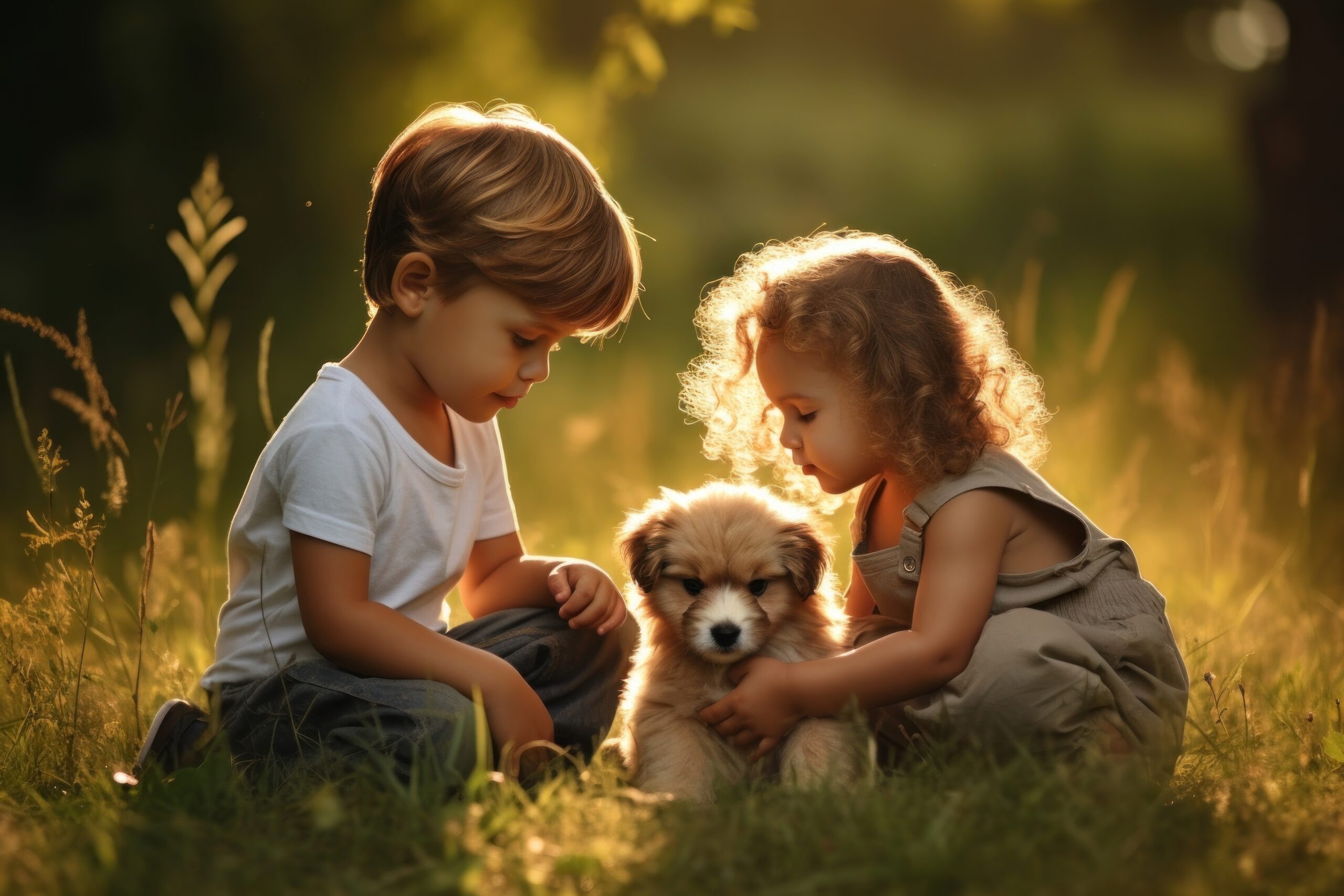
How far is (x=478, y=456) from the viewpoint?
123 inches

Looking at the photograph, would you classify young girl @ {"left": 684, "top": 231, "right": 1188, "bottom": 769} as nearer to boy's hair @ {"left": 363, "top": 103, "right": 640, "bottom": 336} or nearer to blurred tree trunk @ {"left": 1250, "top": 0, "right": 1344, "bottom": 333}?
boy's hair @ {"left": 363, "top": 103, "right": 640, "bottom": 336}

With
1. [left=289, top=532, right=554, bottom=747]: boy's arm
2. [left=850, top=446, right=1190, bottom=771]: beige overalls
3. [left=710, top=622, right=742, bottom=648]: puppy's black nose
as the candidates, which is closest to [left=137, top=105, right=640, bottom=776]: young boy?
[left=289, top=532, right=554, bottom=747]: boy's arm

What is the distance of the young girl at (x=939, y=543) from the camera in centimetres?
257

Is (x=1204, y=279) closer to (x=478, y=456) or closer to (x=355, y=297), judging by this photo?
(x=355, y=297)

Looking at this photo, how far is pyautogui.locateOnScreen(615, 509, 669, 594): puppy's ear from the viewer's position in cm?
272

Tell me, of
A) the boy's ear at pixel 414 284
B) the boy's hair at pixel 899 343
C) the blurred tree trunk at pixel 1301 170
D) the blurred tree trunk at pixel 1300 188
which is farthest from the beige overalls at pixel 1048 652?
the blurred tree trunk at pixel 1301 170

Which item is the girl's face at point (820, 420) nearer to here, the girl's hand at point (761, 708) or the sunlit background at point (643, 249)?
the sunlit background at point (643, 249)

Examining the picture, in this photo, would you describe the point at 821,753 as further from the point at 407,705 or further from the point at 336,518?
the point at 336,518

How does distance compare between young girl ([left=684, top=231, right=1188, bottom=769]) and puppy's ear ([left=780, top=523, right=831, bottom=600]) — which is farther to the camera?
puppy's ear ([left=780, top=523, right=831, bottom=600])

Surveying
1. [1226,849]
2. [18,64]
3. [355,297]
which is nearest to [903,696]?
[1226,849]

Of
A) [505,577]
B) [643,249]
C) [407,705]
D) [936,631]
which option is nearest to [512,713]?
[407,705]

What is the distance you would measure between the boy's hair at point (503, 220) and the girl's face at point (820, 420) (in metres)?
0.45

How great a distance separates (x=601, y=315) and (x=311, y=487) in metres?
0.86

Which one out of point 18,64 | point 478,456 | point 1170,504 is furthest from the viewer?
point 18,64
